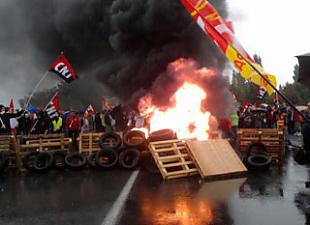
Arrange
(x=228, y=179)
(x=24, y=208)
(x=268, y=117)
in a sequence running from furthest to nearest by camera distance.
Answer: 1. (x=268, y=117)
2. (x=228, y=179)
3. (x=24, y=208)

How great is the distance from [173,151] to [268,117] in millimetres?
12934

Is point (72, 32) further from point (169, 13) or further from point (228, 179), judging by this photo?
point (228, 179)

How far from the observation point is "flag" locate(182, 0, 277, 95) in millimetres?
8961

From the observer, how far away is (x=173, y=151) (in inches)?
393

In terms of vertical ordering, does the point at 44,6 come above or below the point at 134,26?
above

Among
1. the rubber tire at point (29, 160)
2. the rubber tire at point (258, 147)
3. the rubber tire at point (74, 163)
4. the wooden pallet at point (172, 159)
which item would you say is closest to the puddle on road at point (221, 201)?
the wooden pallet at point (172, 159)

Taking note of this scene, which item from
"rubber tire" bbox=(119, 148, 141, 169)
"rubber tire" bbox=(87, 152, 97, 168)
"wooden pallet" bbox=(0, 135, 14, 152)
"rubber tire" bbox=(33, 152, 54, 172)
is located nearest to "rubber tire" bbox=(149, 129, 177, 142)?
"rubber tire" bbox=(119, 148, 141, 169)

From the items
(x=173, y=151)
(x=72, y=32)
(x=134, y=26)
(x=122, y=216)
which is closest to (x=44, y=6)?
(x=72, y=32)

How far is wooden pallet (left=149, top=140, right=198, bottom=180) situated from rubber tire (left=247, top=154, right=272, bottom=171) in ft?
4.92

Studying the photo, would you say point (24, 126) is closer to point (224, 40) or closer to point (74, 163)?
point (74, 163)

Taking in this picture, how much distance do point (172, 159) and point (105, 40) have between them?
13.3 metres

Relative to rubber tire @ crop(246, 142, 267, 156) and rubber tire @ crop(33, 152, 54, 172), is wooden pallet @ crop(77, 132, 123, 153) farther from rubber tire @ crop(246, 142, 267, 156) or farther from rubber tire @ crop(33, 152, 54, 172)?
rubber tire @ crop(246, 142, 267, 156)

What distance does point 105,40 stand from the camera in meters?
21.3

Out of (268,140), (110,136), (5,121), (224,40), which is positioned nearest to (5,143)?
(5,121)
